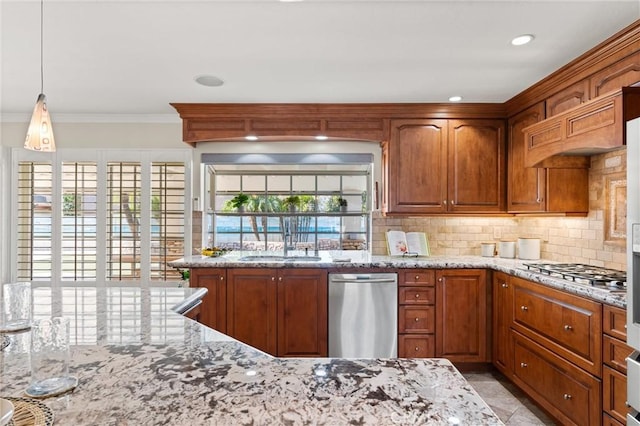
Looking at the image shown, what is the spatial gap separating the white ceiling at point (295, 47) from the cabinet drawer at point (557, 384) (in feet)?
6.39

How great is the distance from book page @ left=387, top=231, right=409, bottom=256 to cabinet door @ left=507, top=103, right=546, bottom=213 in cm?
101

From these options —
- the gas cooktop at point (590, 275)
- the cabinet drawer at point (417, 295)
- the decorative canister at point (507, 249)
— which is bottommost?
the cabinet drawer at point (417, 295)

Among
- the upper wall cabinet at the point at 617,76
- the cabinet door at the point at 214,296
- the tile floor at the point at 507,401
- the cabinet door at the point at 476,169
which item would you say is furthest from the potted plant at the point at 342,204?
→ the upper wall cabinet at the point at 617,76

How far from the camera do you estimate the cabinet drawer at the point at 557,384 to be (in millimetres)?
1979

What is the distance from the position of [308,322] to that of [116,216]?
239cm

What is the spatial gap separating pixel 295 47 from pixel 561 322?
7.72ft

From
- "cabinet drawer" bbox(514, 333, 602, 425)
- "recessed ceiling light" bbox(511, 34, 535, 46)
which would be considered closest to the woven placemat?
"cabinet drawer" bbox(514, 333, 602, 425)

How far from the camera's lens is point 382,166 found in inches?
147

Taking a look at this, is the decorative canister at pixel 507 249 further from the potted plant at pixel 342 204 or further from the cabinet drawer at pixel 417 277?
the potted plant at pixel 342 204

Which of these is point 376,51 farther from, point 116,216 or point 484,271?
point 116,216

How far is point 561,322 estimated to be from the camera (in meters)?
2.22

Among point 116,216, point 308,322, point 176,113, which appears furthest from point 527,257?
point 116,216

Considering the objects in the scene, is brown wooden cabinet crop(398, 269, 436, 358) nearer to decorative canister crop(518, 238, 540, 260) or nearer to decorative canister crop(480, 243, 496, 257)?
decorative canister crop(480, 243, 496, 257)

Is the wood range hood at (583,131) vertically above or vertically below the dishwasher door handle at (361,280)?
above
